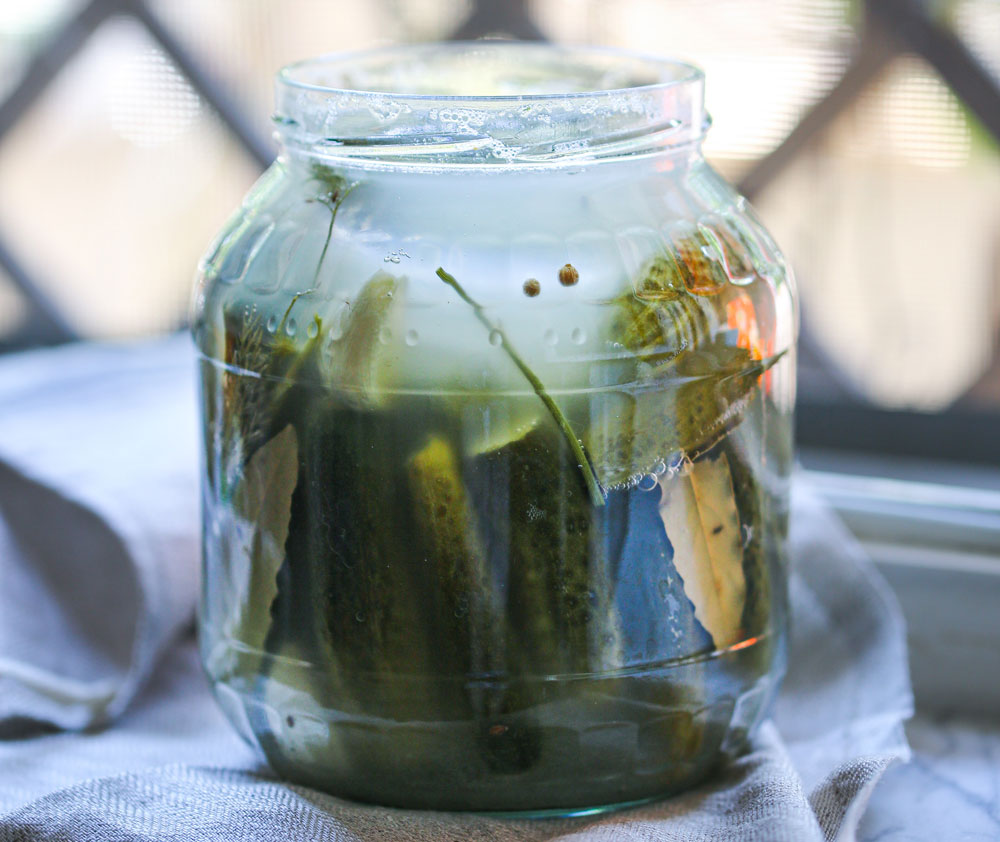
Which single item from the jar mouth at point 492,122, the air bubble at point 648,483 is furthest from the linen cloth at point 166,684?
the jar mouth at point 492,122

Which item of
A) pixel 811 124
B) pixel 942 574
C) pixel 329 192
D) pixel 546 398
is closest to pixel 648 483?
pixel 546 398

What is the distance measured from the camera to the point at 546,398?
0.39 meters

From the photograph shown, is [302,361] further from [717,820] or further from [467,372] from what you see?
[717,820]

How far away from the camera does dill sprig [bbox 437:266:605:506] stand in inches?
15.2

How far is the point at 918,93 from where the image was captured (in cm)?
74

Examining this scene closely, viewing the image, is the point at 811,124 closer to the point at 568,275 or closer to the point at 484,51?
the point at 484,51

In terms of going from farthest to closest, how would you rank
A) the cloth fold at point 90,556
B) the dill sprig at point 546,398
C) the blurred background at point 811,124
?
the blurred background at point 811,124, the cloth fold at point 90,556, the dill sprig at point 546,398

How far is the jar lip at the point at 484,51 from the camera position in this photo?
400 millimetres

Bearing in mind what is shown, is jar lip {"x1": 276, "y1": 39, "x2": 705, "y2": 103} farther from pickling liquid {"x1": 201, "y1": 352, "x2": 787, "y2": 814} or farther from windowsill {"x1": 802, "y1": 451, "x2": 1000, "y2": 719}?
windowsill {"x1": 802, "y1": 451, "x2": 1000, "y2": 719}

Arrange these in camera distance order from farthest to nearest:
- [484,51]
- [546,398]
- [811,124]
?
1. [811,124]
2. [484,51]
3. [546,398]

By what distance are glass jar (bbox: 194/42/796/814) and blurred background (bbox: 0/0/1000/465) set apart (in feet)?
1.18

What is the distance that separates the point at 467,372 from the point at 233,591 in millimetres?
133

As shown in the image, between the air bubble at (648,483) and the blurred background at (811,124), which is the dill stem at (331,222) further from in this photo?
the blurred background at (811,124)

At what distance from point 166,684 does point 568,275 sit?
0.33 meters
